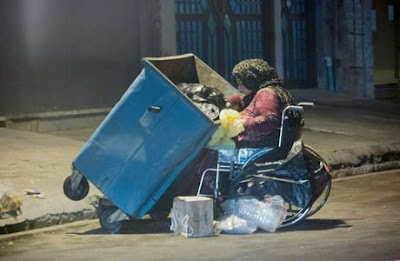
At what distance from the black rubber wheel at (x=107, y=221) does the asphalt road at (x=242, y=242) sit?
0.34 ft

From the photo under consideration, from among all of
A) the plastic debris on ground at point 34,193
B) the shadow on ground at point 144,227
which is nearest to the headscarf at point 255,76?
the shadow on ground at point 144,227

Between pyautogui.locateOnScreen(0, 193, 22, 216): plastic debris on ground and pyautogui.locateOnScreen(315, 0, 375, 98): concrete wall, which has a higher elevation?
pyautogui.locateOnScreen(315, 0, 375, 98): concrete wall

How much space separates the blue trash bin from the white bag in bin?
2.02ft

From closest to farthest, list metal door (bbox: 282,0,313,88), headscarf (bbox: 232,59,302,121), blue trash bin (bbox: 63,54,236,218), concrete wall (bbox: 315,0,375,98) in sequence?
blue trash bin (bbox: 63,54,236,218), headscarf (bbox: 232,59,302,121), metal door (bbox: 282,0,313,88), concrete wall (bbox: 315,0,375,98)

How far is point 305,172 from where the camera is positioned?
9.13 meters

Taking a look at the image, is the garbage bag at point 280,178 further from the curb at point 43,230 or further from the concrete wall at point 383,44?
the concrete wall at point 383,44

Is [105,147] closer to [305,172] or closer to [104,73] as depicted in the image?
[305,172]

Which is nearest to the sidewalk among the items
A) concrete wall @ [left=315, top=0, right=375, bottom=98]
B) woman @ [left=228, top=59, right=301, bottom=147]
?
concrete wall @ [left=315, top=0, right=375, bottom=98]

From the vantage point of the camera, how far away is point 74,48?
15.7m

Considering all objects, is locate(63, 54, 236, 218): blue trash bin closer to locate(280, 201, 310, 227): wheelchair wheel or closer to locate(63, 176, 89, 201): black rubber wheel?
locate(63, 176, 89, 201): black rubber wheel

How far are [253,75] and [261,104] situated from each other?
0.38 m

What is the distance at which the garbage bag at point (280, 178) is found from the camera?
29.9ft

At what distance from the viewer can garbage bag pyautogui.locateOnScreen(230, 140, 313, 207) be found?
359 inches

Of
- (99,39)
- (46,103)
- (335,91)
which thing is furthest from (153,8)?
(335,91)
